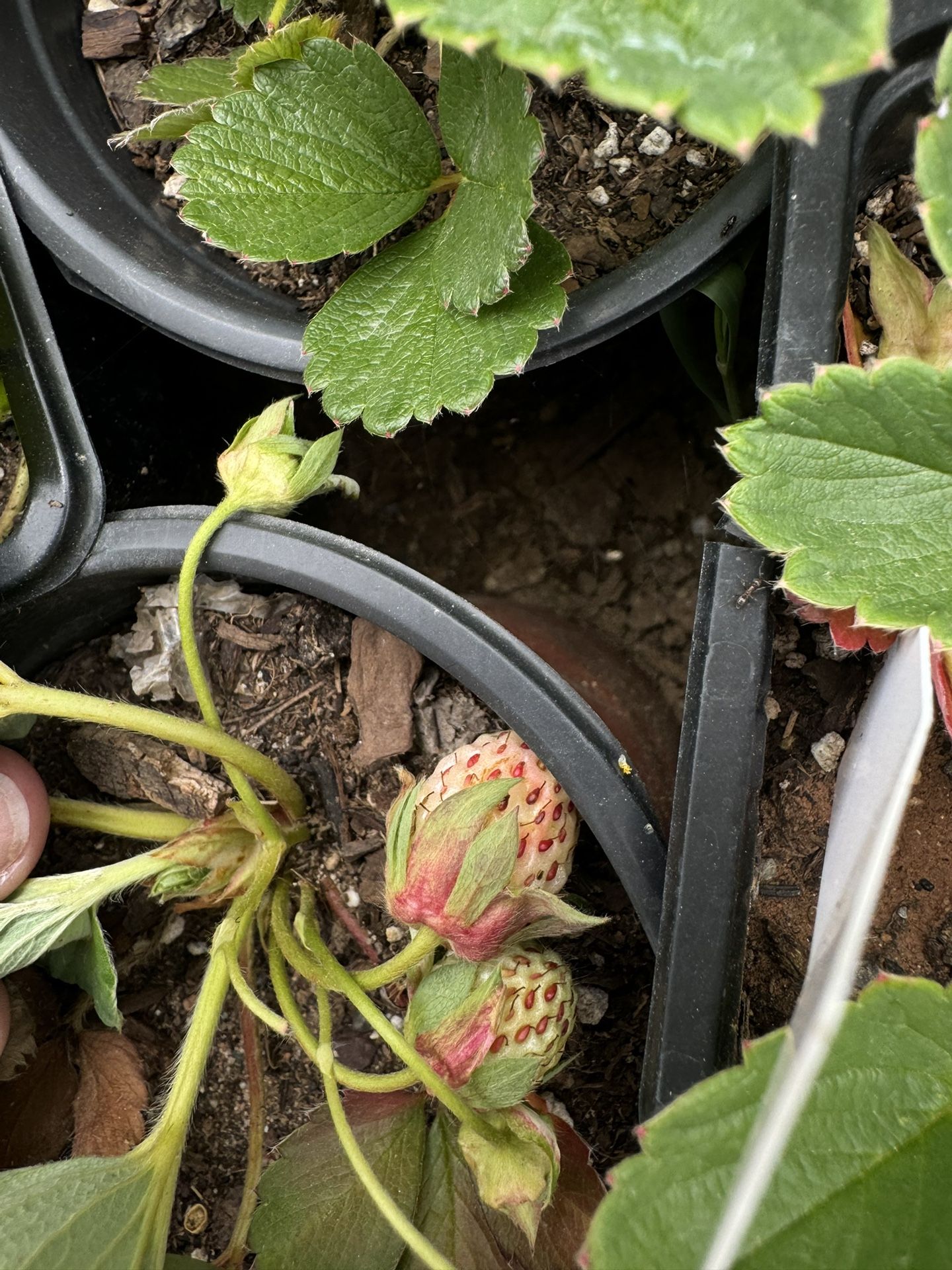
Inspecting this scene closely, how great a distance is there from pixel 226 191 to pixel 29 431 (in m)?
0.21

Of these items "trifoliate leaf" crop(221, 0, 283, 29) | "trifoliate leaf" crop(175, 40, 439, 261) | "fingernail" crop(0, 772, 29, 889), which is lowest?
"fingernail" crop(0, 772, 29, 889)

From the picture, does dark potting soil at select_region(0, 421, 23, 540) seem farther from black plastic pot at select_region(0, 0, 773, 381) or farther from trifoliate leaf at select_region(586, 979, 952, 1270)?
trifoliate leaf at select_region(586, 979, 952, 1270)

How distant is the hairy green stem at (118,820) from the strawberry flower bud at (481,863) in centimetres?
21

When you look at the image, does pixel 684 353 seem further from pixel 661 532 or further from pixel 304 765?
pixel 304 765

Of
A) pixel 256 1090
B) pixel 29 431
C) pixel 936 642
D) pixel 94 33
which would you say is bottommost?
pixel 256 1090

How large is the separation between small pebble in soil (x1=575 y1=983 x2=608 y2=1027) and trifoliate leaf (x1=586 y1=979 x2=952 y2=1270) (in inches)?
11.2

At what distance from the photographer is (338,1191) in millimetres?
646

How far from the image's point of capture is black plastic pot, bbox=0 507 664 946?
0.58m

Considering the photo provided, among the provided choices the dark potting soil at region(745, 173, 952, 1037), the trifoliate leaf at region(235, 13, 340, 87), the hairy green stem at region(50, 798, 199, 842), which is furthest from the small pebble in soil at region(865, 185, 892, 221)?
the hairy green stem at region(50, 798, 199, 842)

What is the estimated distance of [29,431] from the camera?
2.17 feet

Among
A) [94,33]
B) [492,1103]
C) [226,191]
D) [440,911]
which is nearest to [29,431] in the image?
[226,191]

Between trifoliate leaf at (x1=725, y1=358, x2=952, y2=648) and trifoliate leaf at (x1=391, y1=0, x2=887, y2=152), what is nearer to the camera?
trifoliate leaf at (x1=391, y1=0, x2=887, y2=152)

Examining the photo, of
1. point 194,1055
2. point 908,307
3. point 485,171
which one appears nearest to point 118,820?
point 194,1055

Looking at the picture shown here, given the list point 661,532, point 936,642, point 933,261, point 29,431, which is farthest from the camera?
point 661,532
